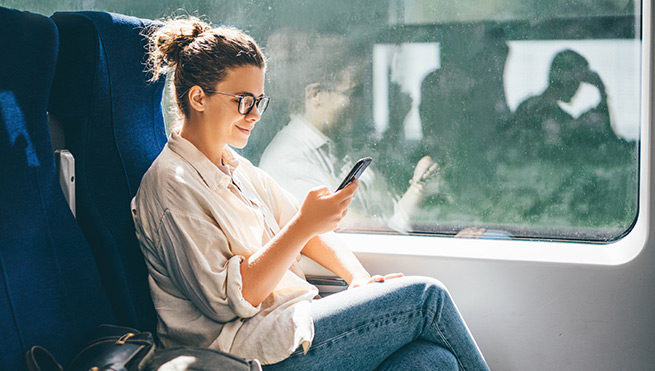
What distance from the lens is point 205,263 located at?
51.7 inches

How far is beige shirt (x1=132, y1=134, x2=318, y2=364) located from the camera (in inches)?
52.1

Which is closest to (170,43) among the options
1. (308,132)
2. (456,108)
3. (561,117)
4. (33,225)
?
(33,225)

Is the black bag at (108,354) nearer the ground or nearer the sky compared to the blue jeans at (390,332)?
nearer the sky

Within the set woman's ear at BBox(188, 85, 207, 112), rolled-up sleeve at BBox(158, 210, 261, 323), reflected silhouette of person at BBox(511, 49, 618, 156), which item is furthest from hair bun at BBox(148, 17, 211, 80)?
reflected silhouette of person at BBox(511, 49, 618, 156)

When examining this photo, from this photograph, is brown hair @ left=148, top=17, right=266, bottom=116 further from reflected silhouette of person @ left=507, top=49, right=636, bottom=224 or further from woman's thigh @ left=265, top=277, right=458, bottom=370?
reflected silhouette of person @ left=507, top=49, right=636, bottom=224

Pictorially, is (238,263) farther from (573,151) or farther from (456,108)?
(573,151)

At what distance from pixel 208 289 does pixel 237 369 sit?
219mm

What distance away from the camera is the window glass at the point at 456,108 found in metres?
1.85

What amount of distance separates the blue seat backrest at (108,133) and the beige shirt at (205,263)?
48 millimetres

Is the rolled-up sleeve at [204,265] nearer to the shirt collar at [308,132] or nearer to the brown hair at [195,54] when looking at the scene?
the brown hair at [195,54]

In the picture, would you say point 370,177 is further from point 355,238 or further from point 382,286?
point 382,286

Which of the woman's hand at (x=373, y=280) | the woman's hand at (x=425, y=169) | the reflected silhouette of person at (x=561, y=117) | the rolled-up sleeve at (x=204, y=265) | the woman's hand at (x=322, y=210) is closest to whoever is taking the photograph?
the rolled-up sleeve at (x=204, y=265)

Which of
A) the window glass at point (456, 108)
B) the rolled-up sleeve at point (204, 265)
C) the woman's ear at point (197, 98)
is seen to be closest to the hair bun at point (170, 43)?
the woman's ear at point (197, 98)

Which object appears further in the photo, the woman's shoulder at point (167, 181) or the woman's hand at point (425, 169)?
the woman's hand at point (425, 169)
